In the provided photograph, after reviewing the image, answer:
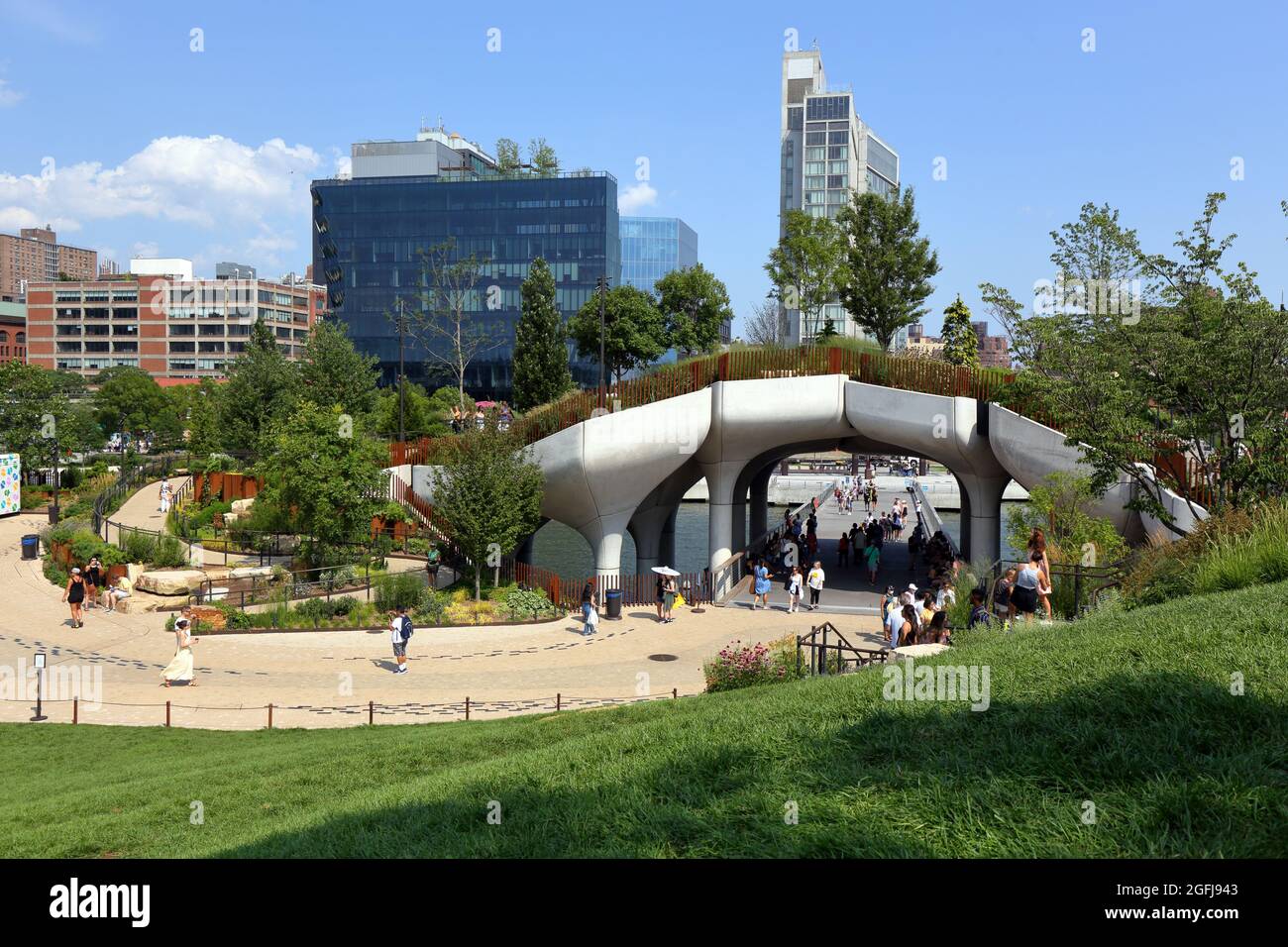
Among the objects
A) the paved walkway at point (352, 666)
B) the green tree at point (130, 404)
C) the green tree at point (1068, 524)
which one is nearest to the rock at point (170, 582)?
the paved walkway at point (352, 666)

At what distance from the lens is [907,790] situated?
6.28 meters

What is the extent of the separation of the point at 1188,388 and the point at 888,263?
2363 cm

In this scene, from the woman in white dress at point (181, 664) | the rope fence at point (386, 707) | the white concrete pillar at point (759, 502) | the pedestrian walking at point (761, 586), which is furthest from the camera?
the white concrete pillar at point (759, 502)

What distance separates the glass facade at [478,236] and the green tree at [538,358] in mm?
54640

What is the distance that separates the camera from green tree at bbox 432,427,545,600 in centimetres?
2695

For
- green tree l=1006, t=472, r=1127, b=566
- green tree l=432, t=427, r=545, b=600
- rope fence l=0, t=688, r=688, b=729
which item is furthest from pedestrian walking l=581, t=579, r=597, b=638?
green tree l=1006, t=472, r=1127, b=566

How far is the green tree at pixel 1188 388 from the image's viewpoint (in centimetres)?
1703

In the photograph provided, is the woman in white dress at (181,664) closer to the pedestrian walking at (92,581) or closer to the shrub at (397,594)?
the shrub at (397,594)

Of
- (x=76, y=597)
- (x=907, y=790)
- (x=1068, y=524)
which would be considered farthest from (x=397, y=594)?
(x=907, y=790)

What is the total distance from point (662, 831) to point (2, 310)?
17282 centimetres

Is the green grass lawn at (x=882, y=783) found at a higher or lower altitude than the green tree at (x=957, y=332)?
lower
